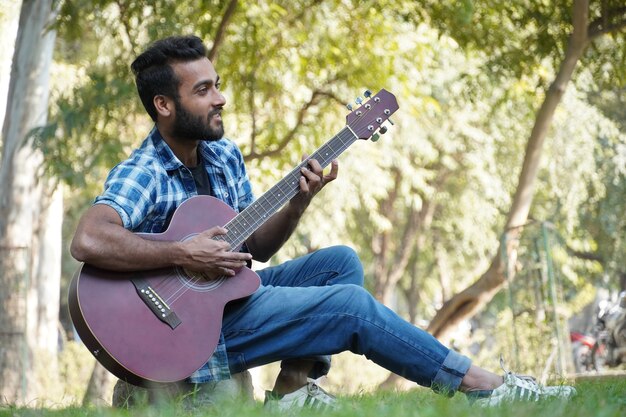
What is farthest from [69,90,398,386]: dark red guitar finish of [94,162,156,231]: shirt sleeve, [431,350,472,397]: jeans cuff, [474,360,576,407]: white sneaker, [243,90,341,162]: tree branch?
[243,90,341,162]: tree branch

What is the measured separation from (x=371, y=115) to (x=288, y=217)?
645 millimetres

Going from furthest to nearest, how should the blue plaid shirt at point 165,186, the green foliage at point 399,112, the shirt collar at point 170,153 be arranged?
the green foliage at point 399,112 → the shirt collar at point 170,153 → the blue plaid shirt at point 165,186

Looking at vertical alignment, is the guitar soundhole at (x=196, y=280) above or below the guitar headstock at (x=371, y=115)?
below

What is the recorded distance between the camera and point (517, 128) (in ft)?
73.4

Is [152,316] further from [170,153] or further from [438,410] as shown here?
[438,410]

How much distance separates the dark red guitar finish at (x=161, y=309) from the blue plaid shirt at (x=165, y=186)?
15cm

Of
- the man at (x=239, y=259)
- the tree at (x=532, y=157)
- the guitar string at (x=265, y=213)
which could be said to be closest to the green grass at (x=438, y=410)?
the man at (x=239, y=259)

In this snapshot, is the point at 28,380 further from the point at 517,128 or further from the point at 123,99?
the point at 517,128

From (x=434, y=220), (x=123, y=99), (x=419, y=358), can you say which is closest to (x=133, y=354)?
(x=419, y=358)

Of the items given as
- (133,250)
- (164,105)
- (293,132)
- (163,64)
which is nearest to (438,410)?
(133,250)

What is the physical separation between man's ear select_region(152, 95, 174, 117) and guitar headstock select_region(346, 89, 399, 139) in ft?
2.74

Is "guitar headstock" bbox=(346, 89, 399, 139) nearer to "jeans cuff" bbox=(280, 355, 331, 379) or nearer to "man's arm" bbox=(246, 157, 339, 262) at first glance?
"man's arm" bbox=(246, 157, 339, 262)

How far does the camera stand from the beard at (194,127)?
494 centimetres

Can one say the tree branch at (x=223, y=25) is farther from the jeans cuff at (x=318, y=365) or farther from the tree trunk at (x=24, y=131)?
the jeans cuff at (x=318, y=365)
